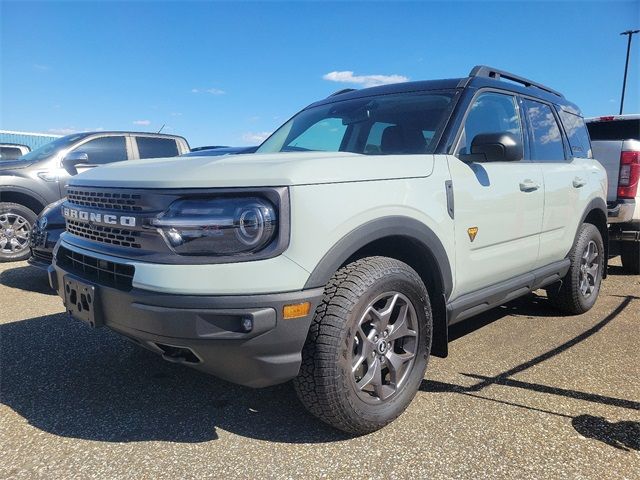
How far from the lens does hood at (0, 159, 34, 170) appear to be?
6766 millimetres

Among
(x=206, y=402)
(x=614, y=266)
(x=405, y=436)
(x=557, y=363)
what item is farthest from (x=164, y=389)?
(x=614, y=266)

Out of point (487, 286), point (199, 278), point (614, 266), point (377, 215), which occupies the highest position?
point (377, 215)

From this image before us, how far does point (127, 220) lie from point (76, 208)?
0.61 metres

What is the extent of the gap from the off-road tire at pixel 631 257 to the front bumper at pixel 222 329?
546cm

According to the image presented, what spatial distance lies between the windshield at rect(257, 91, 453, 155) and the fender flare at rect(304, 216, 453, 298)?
586mm

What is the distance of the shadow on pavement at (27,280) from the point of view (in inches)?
208

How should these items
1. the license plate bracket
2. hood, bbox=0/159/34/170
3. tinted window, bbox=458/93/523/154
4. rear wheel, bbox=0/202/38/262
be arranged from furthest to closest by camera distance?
hood, bbox=0/159/34/170, rear wheel, bbox=0/202/38/262, tinted window, bbox=458/93/523/154, the license plate bracket

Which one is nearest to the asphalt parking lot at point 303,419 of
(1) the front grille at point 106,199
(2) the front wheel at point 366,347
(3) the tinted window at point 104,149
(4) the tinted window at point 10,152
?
(2) the front wheel at point 366,347

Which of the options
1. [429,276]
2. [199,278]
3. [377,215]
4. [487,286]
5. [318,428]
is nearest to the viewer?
[199,278]

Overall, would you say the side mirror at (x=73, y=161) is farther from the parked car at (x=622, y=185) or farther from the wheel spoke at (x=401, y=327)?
the parked car at (x=622, y=185)

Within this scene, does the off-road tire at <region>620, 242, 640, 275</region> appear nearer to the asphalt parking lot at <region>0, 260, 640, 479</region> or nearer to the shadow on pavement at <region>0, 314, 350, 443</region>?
the asphalt parking lot at <region>0, 260, 640, 479</region>

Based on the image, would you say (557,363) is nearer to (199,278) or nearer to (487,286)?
(487,286)

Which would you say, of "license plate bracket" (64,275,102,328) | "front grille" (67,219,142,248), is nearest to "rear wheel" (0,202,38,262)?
"front grille" (67,219,142,248)

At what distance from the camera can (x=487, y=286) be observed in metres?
3.14
